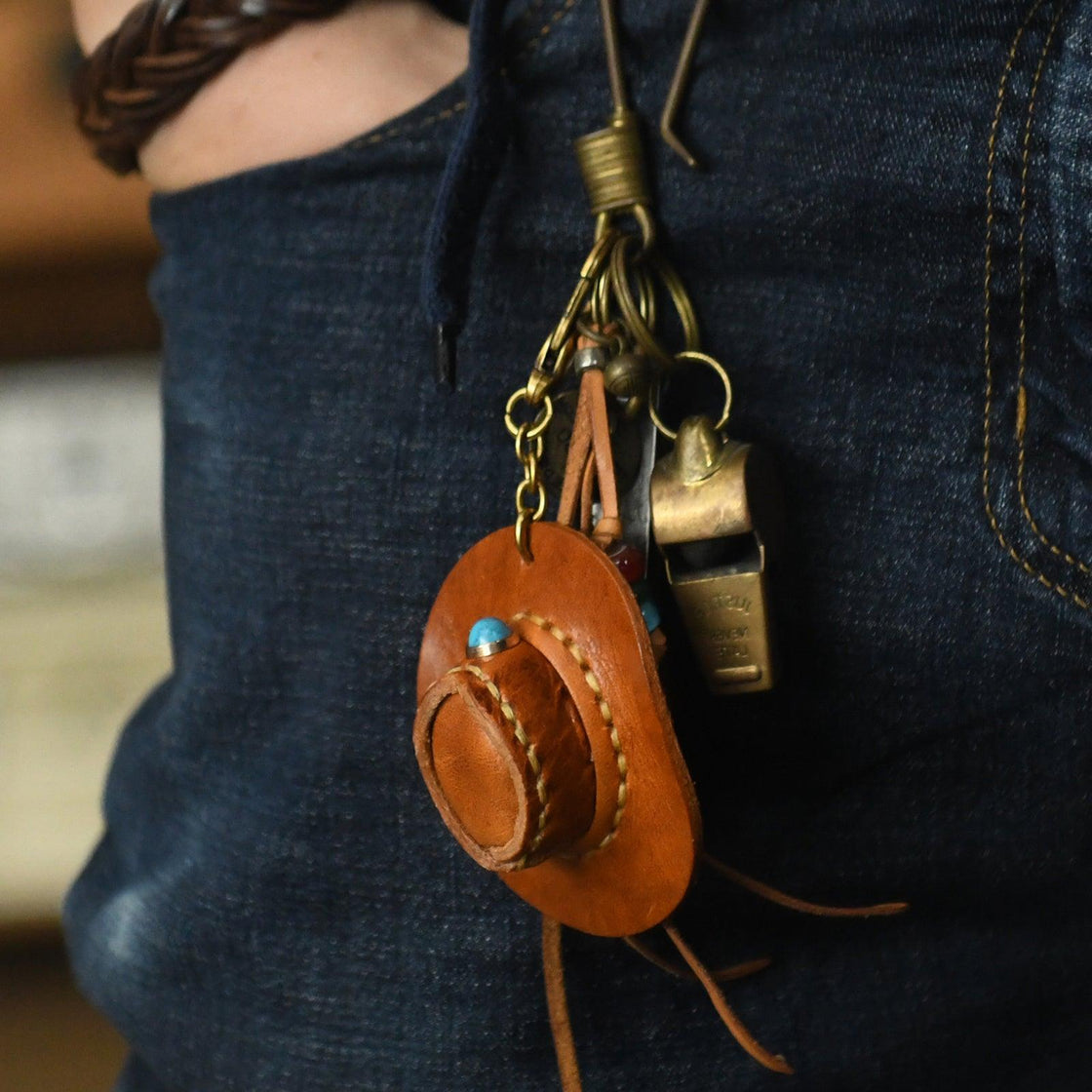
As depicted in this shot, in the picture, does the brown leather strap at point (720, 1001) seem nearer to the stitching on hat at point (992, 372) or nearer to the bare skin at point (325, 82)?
the stitching on hat at point (992, 372)

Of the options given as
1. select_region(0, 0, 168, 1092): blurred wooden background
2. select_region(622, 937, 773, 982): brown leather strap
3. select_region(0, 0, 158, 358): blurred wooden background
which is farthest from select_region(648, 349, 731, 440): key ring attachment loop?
select_region(0, 0, 168, 1092): blurred wooden background

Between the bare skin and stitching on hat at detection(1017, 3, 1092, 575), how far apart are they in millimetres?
239

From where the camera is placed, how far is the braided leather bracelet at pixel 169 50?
521mm

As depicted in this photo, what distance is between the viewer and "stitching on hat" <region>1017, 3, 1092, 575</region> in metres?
0.47

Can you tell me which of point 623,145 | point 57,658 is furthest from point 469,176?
point 57,658

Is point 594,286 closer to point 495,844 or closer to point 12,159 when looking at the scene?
point 495,844

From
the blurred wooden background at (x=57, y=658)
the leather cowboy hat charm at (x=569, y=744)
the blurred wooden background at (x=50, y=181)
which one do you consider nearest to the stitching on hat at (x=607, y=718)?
the leather cowboy hat charm at (x=569, y=744)

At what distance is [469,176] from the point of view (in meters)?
0.50

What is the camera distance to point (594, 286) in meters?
0.49

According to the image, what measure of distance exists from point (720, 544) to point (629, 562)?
4 centimetres

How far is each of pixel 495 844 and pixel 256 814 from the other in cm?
18

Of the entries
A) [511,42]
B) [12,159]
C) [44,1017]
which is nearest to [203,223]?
[511,42]

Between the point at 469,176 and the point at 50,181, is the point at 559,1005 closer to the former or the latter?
the point at 469,176

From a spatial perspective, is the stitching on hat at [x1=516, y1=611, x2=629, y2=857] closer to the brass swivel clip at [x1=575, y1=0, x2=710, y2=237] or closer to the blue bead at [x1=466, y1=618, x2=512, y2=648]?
the blue bead at [x1=466, y1=618, x2=512, y2=648]
